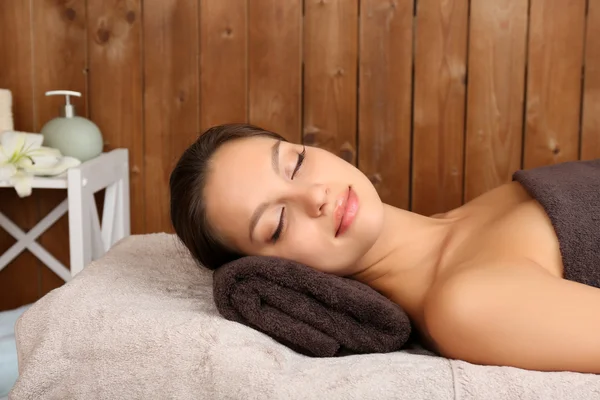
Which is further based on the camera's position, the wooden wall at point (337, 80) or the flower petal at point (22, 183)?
the wooden wall at point (337, 80)

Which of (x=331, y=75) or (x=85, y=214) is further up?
(x=331, y=75)

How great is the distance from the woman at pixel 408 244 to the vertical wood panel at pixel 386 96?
0.62m

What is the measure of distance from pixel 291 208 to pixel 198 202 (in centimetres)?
19

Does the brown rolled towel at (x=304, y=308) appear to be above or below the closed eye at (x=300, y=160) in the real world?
below

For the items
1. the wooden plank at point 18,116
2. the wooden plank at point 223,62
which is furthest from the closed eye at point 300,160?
the wooden plank at point 18,116

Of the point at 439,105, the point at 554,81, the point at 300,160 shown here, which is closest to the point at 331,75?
the point at 439,105

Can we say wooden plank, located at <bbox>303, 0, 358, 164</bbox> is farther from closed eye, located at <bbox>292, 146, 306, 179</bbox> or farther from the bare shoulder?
the bare shoulder

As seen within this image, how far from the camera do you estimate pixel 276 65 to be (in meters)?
2.13

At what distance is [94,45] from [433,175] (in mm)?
1101

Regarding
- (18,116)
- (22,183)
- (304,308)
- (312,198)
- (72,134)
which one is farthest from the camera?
(18,116)

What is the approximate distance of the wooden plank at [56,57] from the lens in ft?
7.15

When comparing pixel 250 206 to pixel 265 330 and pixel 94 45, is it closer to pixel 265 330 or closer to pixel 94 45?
pixel 265 330

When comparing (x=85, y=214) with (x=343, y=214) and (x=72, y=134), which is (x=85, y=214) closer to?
(x=72, y=134)

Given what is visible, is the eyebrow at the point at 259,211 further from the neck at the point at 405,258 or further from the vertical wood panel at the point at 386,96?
the vertical wood panel at the point at 386,96
